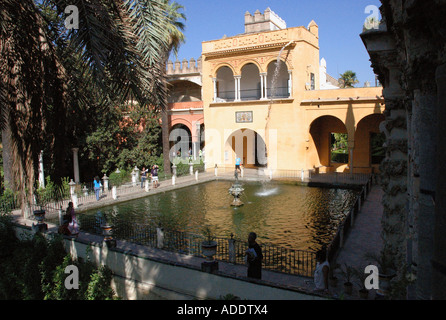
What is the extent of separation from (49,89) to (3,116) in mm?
1077

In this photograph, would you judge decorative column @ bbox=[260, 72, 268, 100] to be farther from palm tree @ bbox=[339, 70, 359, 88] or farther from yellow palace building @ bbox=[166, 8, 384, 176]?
palm tree @ bbox=[339, 70, 359, 88]

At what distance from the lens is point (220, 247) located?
10.0 metres

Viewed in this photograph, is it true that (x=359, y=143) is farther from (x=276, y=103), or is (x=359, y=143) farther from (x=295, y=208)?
(x=295, y=208)

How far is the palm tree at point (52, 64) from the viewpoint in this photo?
6.09m

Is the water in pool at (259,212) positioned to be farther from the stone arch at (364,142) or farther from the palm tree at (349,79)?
the palm tree at (349,79)

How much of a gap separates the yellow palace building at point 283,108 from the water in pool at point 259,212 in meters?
4.41

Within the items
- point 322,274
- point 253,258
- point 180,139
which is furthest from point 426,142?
point 180,139

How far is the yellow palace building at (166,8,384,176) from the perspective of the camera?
21.8m

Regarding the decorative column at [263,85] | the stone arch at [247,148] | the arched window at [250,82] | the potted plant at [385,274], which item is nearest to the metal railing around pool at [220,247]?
the potted plant at [385,274]

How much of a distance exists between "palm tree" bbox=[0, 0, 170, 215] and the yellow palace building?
619 inches

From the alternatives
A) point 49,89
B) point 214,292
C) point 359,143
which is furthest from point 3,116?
point 359,143

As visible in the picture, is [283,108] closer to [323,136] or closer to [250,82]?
[323,136]

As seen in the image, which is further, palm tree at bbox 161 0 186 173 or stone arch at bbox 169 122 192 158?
stone arch at bbox 169 122 192 158

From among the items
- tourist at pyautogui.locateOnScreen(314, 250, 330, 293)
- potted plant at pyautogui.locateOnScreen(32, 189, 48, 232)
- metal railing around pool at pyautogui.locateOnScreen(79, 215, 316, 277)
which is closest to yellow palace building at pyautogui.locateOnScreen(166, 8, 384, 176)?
metal railing around pool at pyautogui.locateOnScreen(79, 215, 316, 277)
